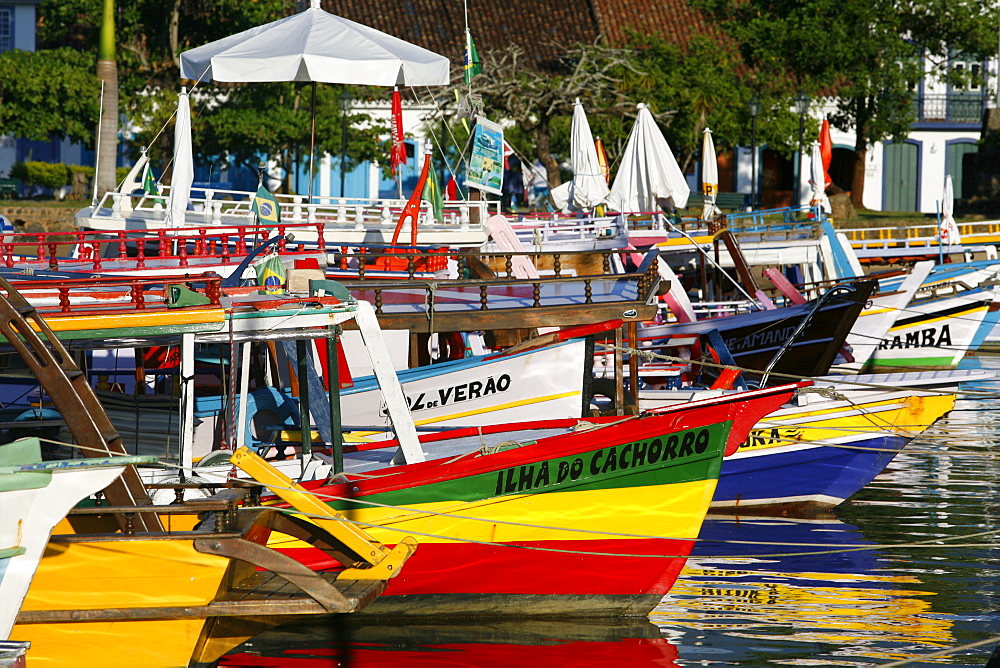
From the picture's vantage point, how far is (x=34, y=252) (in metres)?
32.4

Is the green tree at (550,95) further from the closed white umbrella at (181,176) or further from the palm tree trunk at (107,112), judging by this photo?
the closed white umbrella at (181,176)

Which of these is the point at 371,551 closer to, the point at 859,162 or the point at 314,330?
the point at 314,330

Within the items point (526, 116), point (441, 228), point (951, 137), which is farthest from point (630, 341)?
point (951, 137)

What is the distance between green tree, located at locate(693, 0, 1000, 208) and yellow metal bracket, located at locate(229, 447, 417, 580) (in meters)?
30.2

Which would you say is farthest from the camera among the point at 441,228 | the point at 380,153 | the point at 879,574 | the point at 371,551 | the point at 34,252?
the point at 380,153

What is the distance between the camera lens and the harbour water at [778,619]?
9133mm

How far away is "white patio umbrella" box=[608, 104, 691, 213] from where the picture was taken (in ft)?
71.7

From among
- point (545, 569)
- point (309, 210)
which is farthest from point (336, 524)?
point (309, 210)

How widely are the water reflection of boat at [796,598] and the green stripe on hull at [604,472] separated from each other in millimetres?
1179

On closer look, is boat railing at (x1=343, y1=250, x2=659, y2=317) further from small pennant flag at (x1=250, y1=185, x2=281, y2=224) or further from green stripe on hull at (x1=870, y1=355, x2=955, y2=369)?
green stripe on hull at (x1=870, y1=355, x2=955, y2=369)

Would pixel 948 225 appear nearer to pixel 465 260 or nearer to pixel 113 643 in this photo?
pixel 465 260

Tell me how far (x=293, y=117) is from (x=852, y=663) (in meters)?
27.2

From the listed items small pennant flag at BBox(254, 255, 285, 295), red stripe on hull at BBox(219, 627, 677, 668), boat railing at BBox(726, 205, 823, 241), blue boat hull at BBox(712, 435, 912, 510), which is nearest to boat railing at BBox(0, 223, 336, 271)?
small pennant flag at BBox(254, 255, 285, 295)

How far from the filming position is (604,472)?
9383mm
